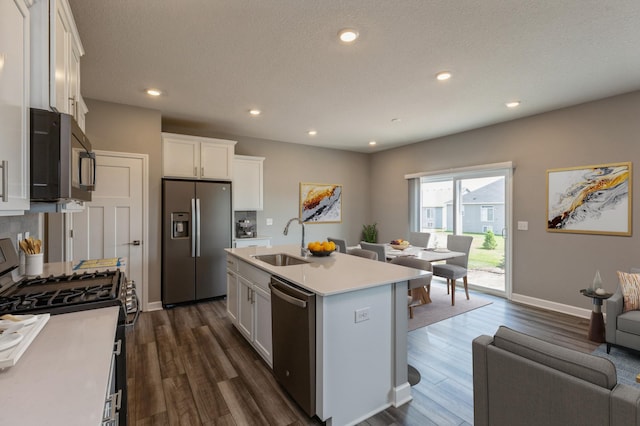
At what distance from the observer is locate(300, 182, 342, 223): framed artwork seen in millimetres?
6062

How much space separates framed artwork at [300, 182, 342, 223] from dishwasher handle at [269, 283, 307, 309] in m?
3.77

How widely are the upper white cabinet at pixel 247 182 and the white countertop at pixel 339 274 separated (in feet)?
7.43

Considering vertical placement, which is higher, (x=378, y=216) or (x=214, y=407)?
(x=378, y=216)

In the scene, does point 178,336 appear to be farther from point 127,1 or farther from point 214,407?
point 127,1

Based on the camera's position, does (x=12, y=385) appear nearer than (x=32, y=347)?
Yes

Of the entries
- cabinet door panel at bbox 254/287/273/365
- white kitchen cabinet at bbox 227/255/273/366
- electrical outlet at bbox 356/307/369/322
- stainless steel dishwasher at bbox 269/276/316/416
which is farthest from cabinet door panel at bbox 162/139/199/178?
electrical outlet at bbox 356/307/369/322

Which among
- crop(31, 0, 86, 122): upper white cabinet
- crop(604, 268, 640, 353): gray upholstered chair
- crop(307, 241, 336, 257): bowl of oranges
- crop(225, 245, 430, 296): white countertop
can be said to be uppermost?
crop(31, 0, 86, 122): upper white cabinet

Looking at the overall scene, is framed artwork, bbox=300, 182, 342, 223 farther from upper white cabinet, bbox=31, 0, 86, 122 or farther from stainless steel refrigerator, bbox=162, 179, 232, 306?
upper white cabinet, bbox=31, 0, 86, 122

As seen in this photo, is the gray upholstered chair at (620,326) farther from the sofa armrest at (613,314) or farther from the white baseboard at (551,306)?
the white baseboard at (551,306)

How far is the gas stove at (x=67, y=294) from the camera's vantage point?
136cm

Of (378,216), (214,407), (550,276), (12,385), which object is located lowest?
(214,407)

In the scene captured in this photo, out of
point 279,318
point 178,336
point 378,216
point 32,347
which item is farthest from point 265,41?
point 378,216

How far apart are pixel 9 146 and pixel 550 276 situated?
5232 mm

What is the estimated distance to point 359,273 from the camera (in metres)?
2.27
